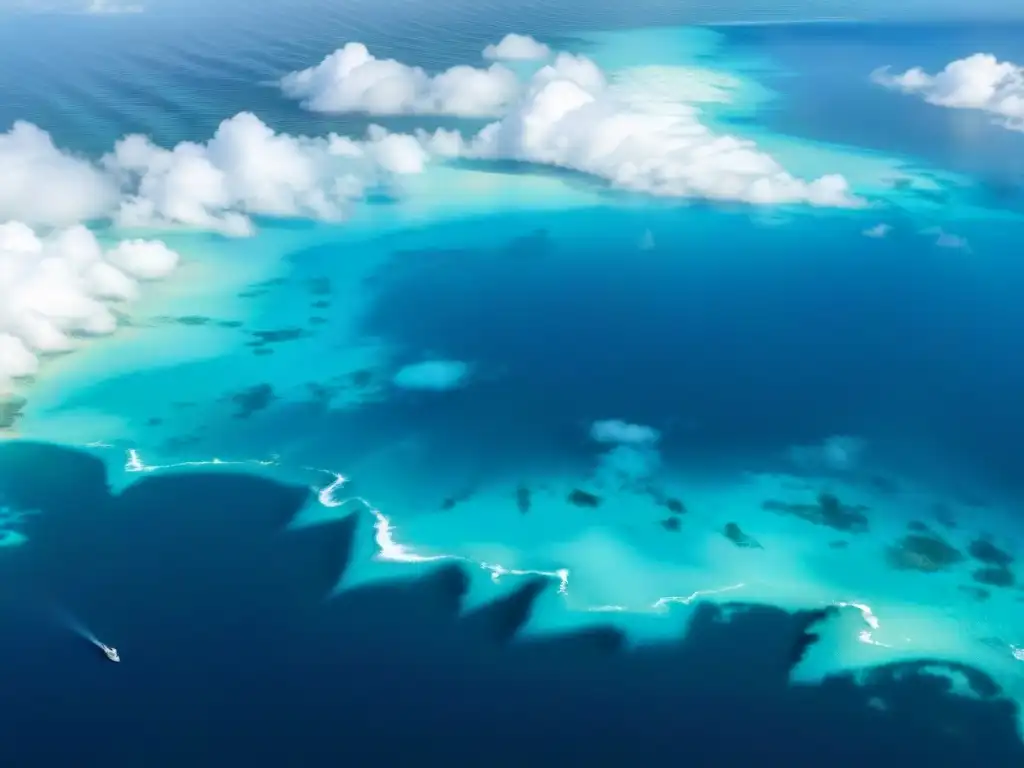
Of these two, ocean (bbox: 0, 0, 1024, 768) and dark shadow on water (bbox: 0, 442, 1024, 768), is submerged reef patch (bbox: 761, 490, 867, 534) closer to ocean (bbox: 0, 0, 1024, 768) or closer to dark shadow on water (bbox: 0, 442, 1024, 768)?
ocean (bbox: 0, 0, 1024, 768)

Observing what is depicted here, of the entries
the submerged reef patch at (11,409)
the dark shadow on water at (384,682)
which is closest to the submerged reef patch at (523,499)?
the dark shadow on water at (384,682)

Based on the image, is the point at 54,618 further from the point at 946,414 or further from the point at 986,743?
the point at 946,414

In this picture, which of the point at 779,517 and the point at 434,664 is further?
the point at 779,517

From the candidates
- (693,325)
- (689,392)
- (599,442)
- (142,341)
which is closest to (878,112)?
(693,325)

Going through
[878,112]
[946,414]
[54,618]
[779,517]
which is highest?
[878,112]

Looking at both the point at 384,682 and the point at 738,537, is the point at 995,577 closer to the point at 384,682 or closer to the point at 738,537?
the point at 738,537

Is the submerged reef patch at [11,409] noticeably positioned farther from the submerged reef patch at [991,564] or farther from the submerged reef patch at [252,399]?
the submerged reef patch at [991,564]
